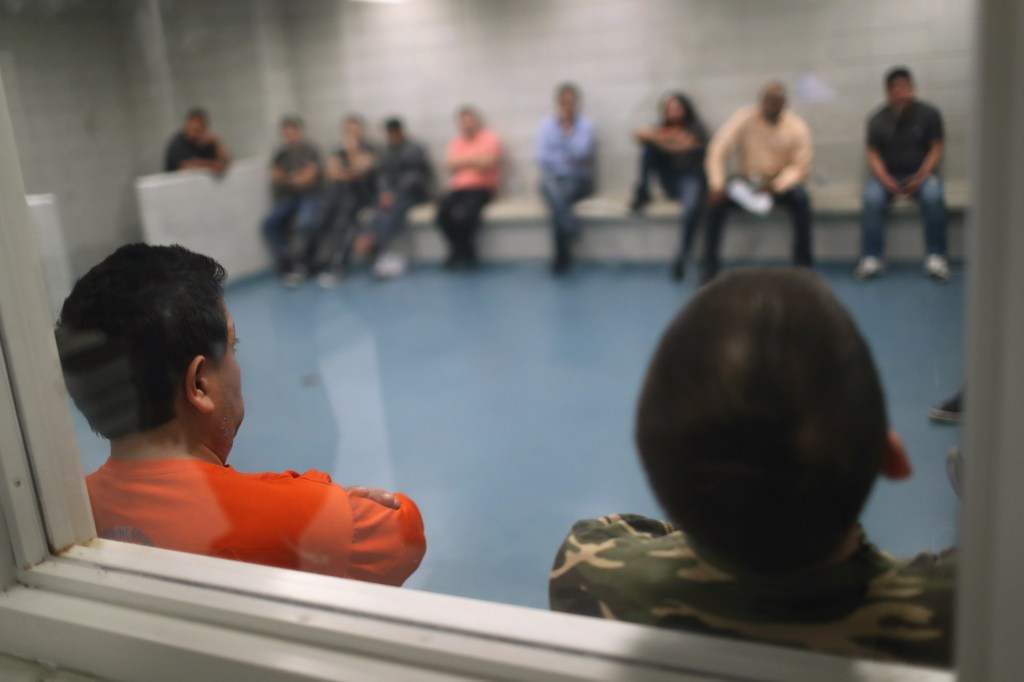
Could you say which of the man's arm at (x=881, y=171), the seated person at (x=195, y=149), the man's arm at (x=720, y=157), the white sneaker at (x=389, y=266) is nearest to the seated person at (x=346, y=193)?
the white sneaker at (x=389, y=266)

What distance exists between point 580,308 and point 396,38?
3.17 m

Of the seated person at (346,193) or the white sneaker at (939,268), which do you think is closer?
the white sneaker at (939,268)

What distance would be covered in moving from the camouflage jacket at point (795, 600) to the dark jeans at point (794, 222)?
55.1 inches

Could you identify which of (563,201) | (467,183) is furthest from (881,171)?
(467,183)

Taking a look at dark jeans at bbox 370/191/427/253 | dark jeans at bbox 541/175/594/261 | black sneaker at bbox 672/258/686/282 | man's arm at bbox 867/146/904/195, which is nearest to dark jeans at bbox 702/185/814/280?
man's arm at bbox 867/146/904/195

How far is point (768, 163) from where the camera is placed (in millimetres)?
3238

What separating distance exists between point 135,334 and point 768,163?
9.16ft

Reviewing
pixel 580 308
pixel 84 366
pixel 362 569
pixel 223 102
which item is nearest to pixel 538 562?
pixel 362 569

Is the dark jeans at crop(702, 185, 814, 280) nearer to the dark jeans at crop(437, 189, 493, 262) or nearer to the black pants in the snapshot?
the black pants

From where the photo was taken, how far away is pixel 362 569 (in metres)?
0.90

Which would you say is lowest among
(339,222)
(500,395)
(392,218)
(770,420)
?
(500,395)

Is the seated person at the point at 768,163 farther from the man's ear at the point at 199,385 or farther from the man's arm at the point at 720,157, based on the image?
the man's ear at the point at 199,385

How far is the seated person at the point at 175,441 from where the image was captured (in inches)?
35.7

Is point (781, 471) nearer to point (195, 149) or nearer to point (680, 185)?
point (195, 149)
